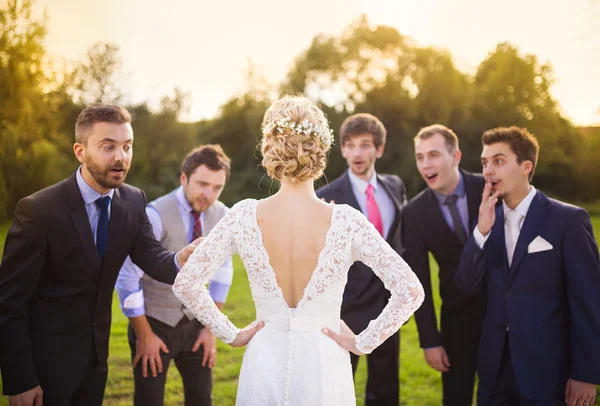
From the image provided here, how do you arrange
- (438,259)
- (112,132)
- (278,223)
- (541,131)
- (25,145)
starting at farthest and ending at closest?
(541,131), (25,145), (438,259), (112,132), (278,223)

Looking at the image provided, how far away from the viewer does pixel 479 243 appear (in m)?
3.41

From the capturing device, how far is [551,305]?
3123 mm

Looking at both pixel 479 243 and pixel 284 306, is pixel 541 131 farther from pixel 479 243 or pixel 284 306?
pixel 284 306

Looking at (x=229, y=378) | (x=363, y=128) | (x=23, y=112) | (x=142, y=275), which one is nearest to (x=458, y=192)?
(x=363, y=128)

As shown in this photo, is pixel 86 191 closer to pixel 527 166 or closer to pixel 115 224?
pixel 115 224

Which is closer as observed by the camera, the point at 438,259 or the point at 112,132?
the point at 112,132

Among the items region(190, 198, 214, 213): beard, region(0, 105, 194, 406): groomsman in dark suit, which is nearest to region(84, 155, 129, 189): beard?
region(0, 105, 194, 406): groomsman in dark suit

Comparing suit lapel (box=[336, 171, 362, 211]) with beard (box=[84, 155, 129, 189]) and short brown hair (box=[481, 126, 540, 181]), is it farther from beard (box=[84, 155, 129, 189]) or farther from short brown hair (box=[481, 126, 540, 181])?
beard (box=[84, 155, 129, 189])

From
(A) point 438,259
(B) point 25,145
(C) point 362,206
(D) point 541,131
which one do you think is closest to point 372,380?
(A) point 438,259

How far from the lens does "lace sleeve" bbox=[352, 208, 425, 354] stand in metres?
2.42

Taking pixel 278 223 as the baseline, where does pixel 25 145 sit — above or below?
above

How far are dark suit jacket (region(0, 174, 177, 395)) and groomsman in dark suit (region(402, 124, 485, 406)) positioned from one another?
6.71 feet

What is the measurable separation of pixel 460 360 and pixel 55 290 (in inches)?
119

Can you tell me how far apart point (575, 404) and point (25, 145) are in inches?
520
